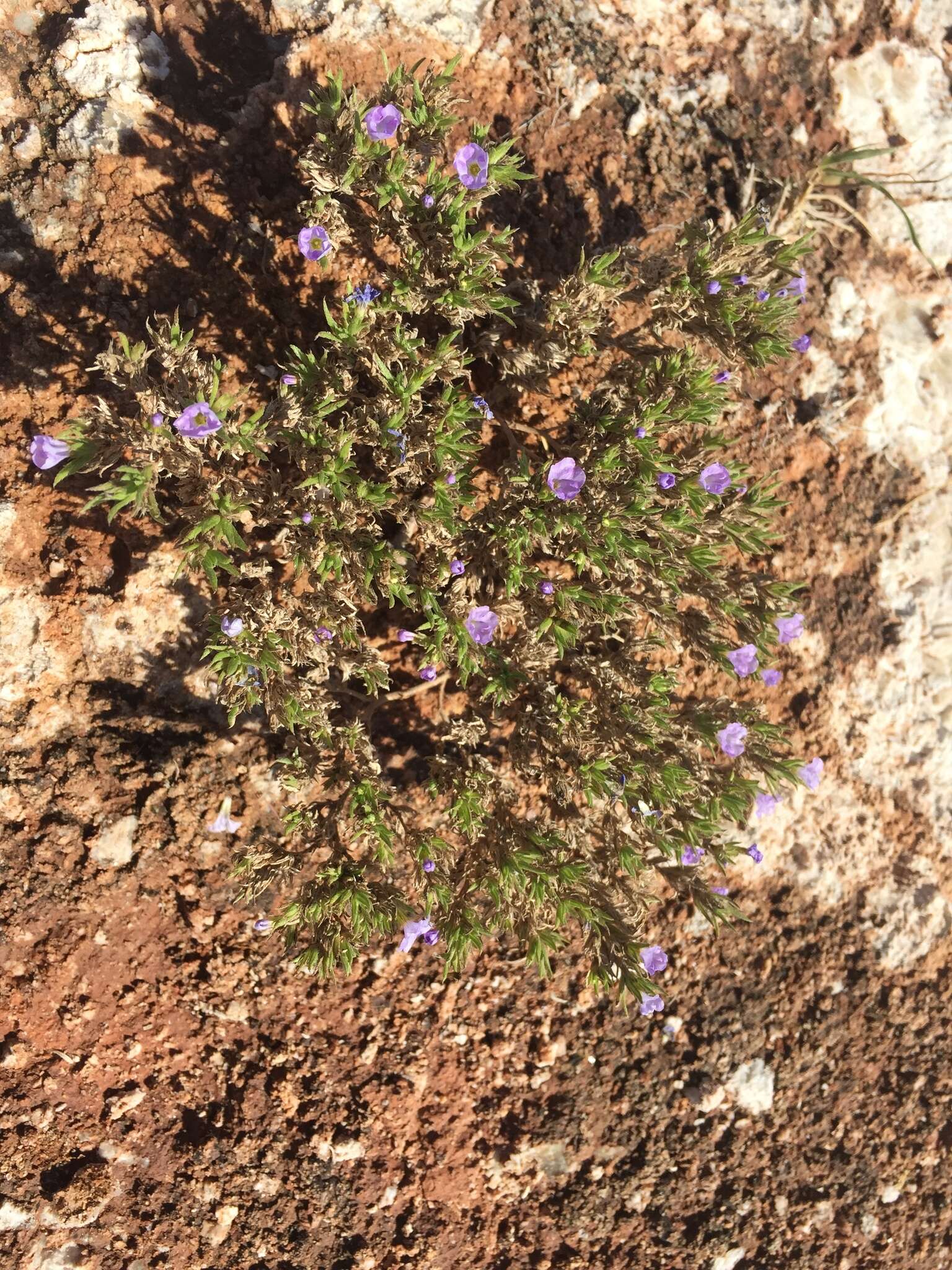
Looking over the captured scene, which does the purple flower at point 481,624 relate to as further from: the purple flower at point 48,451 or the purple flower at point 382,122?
the purple flower at point 382,122

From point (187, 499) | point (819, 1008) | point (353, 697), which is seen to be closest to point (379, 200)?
point (187, 499)

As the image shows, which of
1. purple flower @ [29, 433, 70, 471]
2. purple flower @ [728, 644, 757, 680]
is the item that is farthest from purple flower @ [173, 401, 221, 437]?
purple flower @ [728, 644, 757, 680]

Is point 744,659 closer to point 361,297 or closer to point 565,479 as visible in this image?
point 565,479

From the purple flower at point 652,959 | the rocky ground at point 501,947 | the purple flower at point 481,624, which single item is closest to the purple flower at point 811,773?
the rocky ground at point 501,947

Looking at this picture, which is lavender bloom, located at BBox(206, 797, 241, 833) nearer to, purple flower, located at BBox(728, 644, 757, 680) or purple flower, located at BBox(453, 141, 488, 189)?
purple flower, located at BBox(728, 644, 757, 680)

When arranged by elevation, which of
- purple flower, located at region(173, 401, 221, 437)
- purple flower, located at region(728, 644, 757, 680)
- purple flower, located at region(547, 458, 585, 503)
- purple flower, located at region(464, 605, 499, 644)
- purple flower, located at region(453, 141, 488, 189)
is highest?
purple flower, located at region(453, 141, 488, 189)

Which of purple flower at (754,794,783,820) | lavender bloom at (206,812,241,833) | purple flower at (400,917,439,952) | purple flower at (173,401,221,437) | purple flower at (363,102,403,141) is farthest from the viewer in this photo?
purple flower at (754,794,783,820)
